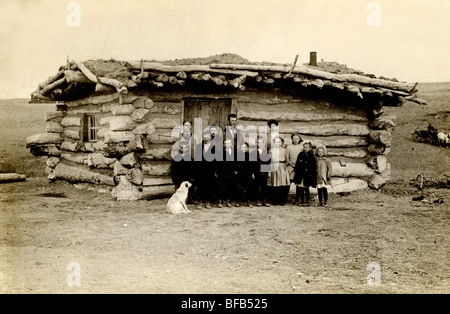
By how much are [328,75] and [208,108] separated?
3124mm

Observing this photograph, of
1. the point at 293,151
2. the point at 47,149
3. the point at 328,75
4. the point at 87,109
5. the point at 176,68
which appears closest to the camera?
the point at 293,151

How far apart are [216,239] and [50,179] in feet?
30.5

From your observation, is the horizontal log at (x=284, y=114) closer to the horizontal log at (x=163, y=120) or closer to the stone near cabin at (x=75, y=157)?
the horizontal log at (x=163, y=120)

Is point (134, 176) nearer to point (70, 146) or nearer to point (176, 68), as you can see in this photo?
point (176, 68)

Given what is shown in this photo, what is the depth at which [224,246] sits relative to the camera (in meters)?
5.86

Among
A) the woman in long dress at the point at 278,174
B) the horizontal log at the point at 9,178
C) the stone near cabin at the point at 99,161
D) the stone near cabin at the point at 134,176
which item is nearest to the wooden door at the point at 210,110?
the stone near cabin at the point at 134,176

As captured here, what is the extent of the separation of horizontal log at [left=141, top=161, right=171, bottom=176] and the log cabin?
2 centimetres

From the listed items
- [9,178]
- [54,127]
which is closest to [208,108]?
[54,127]

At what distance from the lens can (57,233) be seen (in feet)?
21.5

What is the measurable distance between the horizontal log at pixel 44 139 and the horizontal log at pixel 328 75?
22.6 feet

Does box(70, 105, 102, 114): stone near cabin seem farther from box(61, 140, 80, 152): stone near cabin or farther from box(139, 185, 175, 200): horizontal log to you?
box(139, 185, 175, 200): horizontal log

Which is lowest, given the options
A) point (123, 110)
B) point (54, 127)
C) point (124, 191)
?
point (124, 191)

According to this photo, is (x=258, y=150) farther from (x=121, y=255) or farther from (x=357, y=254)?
(x=121, y=255)

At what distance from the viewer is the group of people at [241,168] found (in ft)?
28.4
